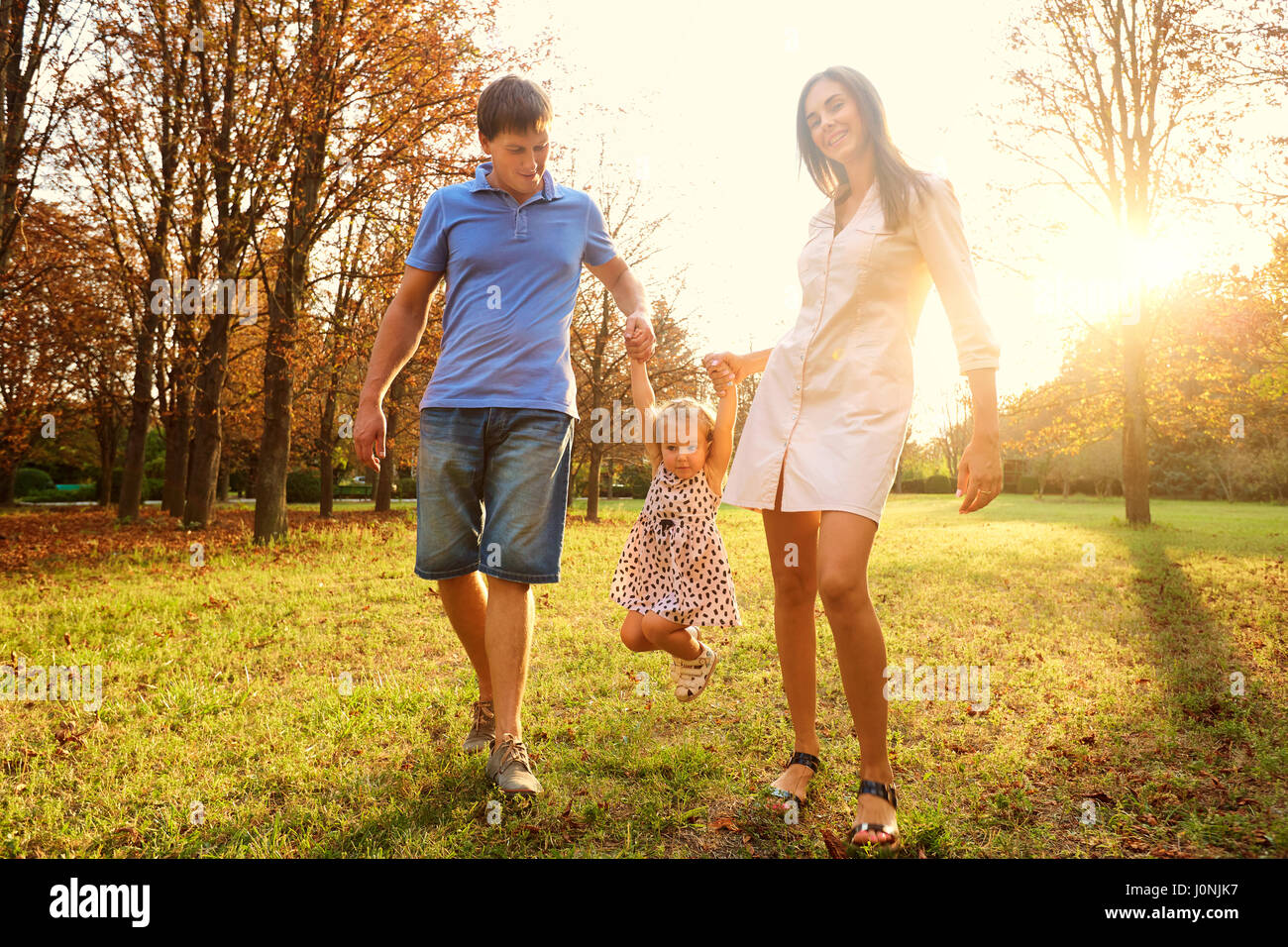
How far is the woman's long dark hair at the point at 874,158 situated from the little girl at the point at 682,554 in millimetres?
1097

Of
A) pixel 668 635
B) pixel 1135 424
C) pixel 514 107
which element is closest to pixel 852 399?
pixel 668 635

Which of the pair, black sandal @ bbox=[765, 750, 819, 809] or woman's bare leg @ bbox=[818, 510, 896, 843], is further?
black sandal @ bbox=[765, 750, 819, 809]

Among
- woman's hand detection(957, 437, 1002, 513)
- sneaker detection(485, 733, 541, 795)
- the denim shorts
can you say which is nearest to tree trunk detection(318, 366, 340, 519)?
the denim shorts

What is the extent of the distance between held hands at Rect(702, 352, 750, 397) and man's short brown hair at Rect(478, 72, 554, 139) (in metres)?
1.14

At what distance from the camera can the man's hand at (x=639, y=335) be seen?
3174mm

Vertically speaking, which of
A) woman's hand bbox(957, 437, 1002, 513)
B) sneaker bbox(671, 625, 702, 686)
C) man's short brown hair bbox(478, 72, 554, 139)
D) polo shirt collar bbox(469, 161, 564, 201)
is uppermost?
man's short brown hair bbox(478, 72, 554, 139)

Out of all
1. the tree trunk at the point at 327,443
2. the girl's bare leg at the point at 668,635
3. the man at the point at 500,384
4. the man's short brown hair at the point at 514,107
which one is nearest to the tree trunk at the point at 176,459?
the tree trunk at the point at 327,443

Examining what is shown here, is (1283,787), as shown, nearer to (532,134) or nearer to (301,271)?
(532,134)

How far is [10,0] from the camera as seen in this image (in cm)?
1029

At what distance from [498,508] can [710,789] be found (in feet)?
4.41

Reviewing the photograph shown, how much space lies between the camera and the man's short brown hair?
293 centimetres

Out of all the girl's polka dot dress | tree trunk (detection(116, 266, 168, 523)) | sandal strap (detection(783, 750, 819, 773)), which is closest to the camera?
sandal strap (detection(783, 750, 819, 773))

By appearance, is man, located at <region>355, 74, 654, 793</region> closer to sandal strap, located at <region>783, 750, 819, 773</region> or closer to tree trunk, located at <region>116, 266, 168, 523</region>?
sandal strap, located at <region>783, 750, 819, 773</region>
